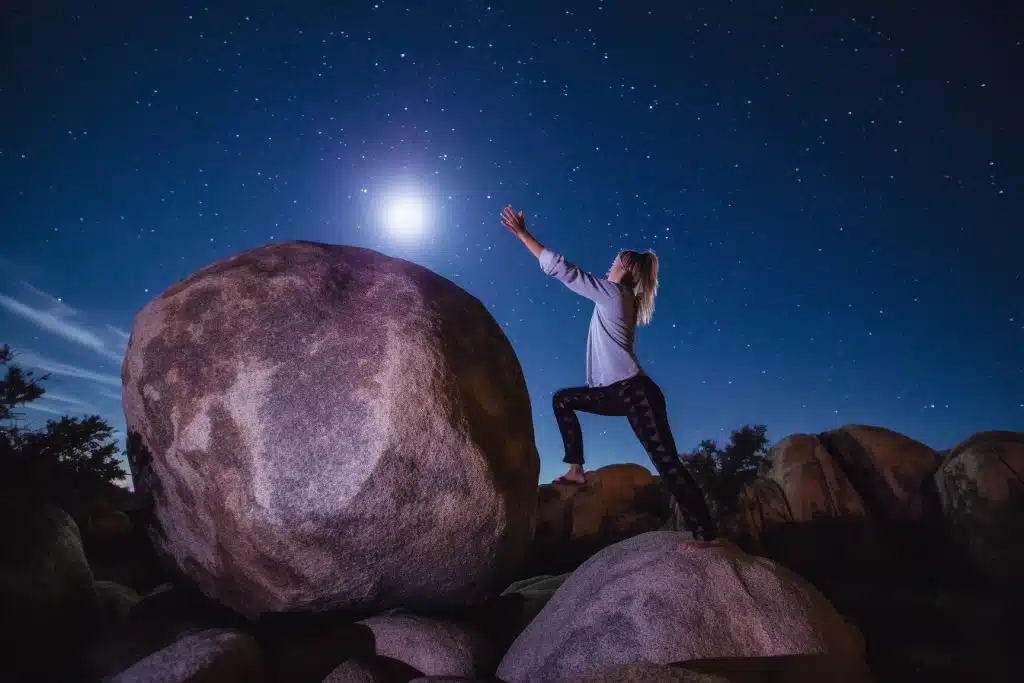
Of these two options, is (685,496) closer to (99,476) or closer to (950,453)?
(99,476)

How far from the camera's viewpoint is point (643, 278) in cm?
480

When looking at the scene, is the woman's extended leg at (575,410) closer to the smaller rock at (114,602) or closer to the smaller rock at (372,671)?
the smaller rock at (372,671)

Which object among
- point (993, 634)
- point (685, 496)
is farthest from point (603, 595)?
point (993, 634)

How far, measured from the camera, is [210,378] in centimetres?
362

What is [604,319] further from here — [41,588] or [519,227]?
[41,588]

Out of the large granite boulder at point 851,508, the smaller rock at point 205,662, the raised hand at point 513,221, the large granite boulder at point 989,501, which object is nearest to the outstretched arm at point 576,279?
the raised hand at point 513,221

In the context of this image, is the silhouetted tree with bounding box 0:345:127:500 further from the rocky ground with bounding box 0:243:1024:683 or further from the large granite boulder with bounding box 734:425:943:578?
the large granite boulder with bounding box 734:425:943:578

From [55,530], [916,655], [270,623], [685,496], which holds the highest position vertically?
[685,496]

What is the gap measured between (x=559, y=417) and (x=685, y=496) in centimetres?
120

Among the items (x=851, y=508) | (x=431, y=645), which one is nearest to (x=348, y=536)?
(x=431, y=645)

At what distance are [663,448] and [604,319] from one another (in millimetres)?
1151

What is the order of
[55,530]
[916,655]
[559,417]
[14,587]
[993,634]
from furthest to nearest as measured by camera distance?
1. [993,634]
2. [916,655]
3. [559,417]
4. [55,530]
5. [14,587]

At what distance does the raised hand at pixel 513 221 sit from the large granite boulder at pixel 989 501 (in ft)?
31.5

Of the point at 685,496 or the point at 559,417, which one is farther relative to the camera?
the point at 559,417
